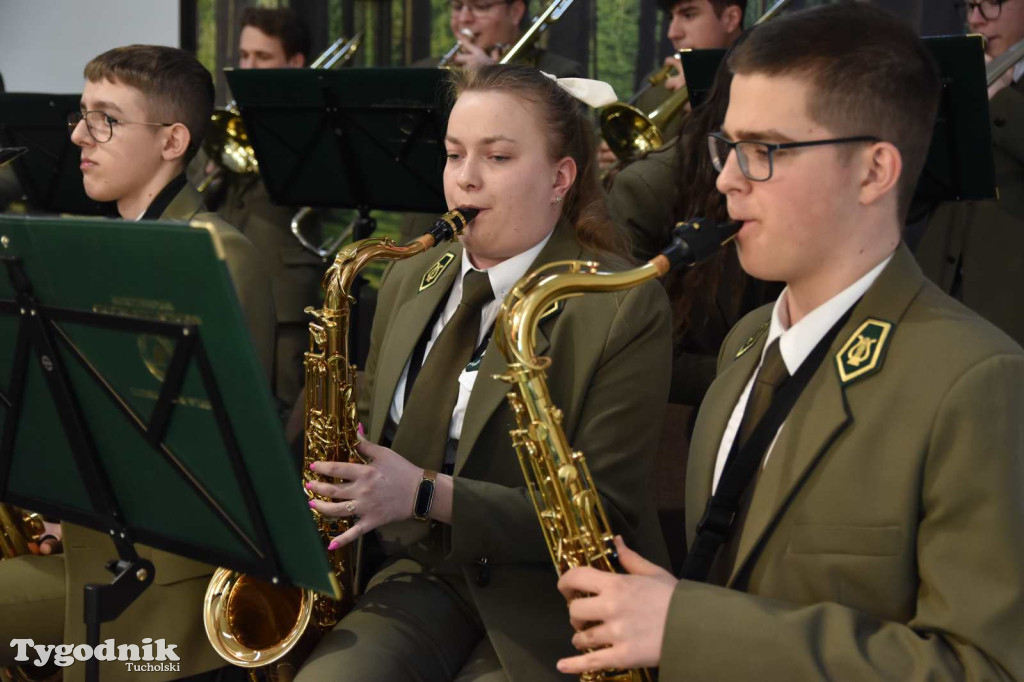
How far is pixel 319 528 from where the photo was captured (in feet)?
7.88

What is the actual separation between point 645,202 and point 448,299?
3.48ft

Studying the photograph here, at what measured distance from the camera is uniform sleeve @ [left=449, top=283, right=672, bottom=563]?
2.17 m

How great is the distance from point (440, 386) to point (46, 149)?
2592 millimetres

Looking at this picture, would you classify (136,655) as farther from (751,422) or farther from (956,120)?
(956,120)

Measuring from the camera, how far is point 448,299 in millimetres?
2590

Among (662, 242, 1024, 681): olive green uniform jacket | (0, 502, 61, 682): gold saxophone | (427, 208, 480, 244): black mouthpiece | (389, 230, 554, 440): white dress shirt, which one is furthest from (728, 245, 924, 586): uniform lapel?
(0, 502, 61, 682): gold saxophone

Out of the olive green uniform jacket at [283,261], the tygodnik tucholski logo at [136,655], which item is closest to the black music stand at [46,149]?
the olive green uniform jacket at [283,261]

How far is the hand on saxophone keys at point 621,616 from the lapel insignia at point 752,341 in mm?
441

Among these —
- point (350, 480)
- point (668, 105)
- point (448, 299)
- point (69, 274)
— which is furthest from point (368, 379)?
point (668, 105)

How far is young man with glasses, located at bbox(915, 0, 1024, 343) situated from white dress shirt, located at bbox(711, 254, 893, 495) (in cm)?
198

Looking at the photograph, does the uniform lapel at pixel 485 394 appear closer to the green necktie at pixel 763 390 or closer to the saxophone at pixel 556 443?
the saxophone at pixel 556 443

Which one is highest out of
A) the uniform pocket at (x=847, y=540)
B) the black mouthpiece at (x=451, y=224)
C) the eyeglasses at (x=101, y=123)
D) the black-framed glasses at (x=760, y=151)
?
the black-framed glasses at (x=760, y=151)

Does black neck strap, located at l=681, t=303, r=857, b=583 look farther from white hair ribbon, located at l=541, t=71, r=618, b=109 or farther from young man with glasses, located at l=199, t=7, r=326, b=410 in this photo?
young man with glasses, located at l=199, t=7, r=326, b=410

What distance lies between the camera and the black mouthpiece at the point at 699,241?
5.55 ft
